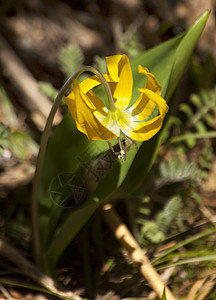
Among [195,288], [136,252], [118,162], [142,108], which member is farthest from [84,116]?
[195,288]

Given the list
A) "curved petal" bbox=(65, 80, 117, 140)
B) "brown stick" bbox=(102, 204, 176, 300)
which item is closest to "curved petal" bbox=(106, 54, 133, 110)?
"curved petal" bbox=(65, 80, 117, 140)

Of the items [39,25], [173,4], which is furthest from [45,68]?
[173,4]

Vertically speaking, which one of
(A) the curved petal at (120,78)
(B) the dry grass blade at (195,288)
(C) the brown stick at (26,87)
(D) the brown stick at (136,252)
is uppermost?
(C) the brown stick at (26,87)

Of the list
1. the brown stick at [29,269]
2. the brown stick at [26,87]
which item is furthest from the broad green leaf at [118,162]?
the brown stick at [26,87]

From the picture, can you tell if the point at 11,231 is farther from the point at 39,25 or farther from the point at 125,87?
the point at 39,25

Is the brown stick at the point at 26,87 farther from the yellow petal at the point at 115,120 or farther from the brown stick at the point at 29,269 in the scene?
the yellow petal at the point at 115,120

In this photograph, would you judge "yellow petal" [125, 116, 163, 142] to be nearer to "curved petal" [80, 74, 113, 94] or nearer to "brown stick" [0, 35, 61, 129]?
"curved petal" [80, 74, 113, 94]
